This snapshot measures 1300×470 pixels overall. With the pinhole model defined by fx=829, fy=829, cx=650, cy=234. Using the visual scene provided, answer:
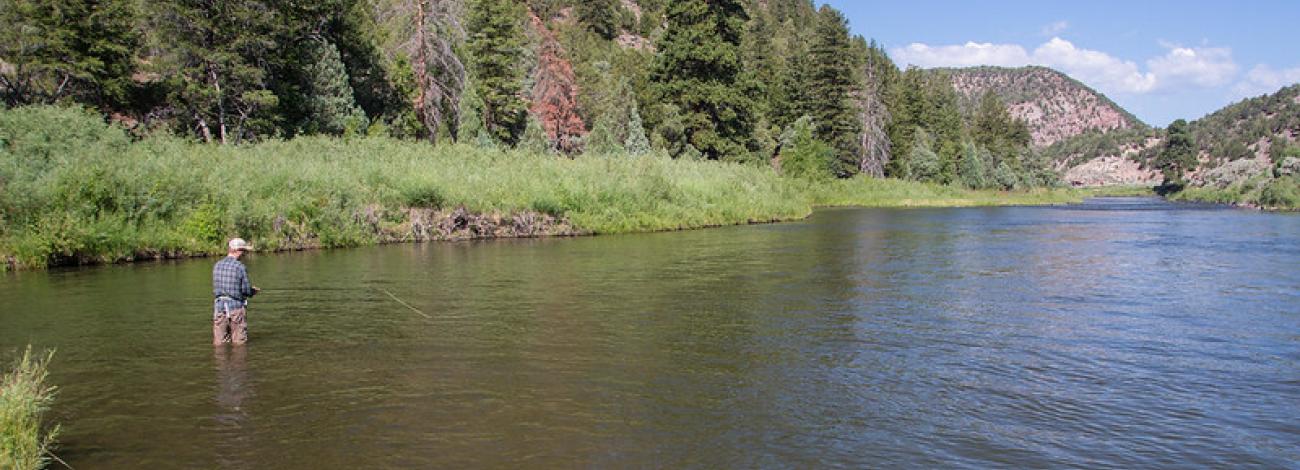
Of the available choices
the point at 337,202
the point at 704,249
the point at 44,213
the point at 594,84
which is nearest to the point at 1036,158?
the point at 594,84

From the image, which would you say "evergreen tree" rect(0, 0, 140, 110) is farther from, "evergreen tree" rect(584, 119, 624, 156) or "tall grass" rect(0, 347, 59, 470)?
"tall grass" rect(0, 347, 59, 470)

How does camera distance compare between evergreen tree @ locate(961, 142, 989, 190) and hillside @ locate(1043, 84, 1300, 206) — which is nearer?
hillside @ locate(1043, 84, 1300, 206)

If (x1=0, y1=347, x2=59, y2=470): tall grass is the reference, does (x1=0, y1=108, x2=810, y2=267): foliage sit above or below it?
above

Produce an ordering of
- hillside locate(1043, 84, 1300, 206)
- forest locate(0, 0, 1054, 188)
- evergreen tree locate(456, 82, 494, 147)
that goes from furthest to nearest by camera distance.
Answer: hillside locate(1043, 84, 1300, 206) < evergreen tree locate(456, 82, 494, 147) < forest locate(0, 0, 1054, 188)

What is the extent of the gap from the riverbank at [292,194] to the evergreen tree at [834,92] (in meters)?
43.1

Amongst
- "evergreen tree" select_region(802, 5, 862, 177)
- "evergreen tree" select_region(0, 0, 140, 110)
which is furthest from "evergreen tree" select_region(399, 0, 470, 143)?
"evergreen tree" select_region(802, 5, 862, 177)

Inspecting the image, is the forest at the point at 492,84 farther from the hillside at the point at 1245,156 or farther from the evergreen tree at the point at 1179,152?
the evergreen tree at the point at 1179,152

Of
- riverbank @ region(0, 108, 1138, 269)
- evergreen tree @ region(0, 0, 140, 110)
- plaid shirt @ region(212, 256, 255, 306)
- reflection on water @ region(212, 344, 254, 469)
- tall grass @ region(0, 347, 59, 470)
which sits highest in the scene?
evergreen tree @ region(0, 0, 140, 110)

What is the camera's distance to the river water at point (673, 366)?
8.42 m

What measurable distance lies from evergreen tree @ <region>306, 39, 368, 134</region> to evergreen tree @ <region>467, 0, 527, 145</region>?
12.2 metres

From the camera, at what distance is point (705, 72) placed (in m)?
64.1

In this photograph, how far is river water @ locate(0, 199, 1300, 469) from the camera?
27.6ft

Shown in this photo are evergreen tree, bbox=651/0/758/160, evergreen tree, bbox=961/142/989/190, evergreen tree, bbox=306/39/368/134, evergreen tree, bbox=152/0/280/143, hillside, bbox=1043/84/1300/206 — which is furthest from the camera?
evergreen tree, bbox=961/142/989/190

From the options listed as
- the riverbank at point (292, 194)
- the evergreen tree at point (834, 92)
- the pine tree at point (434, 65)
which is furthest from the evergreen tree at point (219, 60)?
the evergreen tree at point (834, 92)
